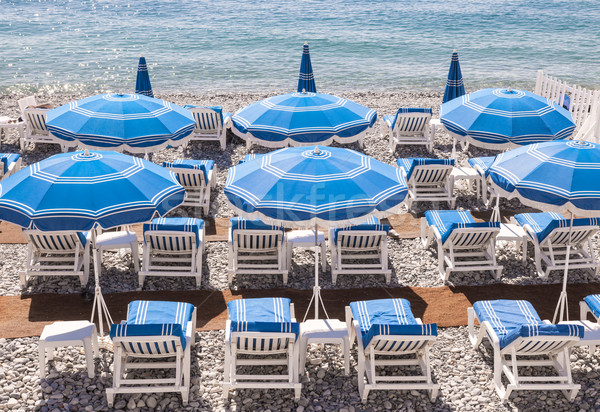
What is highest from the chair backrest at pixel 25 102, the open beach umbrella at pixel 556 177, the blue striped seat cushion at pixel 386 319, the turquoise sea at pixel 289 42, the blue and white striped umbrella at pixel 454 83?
the open beach umbrella at pixel 556 177

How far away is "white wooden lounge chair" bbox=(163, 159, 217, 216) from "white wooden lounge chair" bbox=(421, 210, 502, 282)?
13.1 feet

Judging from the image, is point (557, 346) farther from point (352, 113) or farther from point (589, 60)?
point (589, 60)

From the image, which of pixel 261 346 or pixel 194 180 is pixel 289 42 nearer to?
pixel 194 180

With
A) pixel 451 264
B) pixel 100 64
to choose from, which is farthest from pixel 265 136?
pixel 100 64

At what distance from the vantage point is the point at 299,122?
29.3 feet

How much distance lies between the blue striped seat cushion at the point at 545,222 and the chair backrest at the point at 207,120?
7344mm

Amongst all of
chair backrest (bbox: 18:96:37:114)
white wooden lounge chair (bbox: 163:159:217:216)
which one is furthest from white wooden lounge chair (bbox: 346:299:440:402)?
chair backrest (bbox: 18:96:37:114)

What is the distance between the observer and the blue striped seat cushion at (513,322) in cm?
580

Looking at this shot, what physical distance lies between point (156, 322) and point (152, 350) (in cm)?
51

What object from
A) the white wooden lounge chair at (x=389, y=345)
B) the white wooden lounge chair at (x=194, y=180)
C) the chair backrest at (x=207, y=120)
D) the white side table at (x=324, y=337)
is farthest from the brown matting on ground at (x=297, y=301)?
the chair backrest at (x=207, y=120)

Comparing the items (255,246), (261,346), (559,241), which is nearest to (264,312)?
(261,346)

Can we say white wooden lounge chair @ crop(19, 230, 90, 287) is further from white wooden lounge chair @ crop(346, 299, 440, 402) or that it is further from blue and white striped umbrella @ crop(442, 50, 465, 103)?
blue and white striped umbrella @ crop(442, 50, 465, 103)

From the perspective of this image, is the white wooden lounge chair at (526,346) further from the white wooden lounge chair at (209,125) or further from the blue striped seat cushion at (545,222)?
the white wooden lounge chair at (209,125)

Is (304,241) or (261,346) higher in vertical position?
(261,346)
